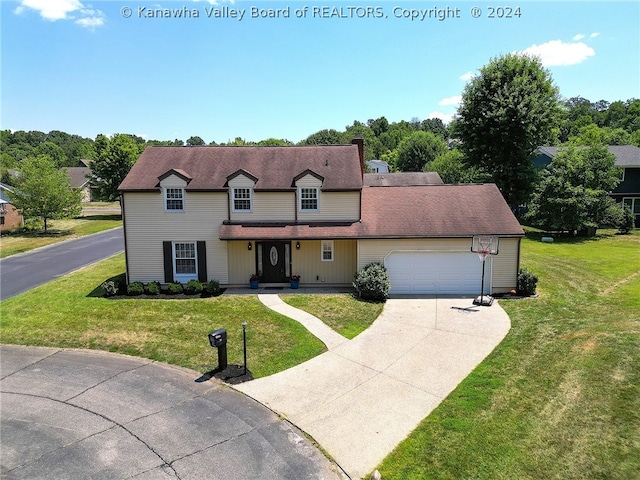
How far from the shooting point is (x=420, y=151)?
2928 inches

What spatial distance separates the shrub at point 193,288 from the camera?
1934 cm

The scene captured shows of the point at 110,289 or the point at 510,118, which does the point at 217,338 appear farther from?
the point at 510,118

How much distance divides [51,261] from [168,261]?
13235 mm

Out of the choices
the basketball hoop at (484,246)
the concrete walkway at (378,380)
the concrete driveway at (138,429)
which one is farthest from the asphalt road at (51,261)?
the basketball hoop at (484,246)

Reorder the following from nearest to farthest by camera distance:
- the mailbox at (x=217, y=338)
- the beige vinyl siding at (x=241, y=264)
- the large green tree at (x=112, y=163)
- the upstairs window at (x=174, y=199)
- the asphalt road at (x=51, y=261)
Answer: the mailbox at (x=217, y=338) < the upstairs window at (x=174, y=199) < the beige vinyl siding at (x=241, y=264) < the asphalt road at (x=51, y=261) < the large green tree at (x=112, y=163)

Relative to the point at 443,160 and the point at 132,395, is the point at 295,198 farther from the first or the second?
the point at 443,160

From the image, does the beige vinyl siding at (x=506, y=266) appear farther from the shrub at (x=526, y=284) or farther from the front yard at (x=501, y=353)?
the front yard at (x=501, y=353)

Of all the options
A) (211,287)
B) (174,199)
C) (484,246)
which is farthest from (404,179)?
(211,287)

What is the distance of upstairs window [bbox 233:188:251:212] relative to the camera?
66.3ft

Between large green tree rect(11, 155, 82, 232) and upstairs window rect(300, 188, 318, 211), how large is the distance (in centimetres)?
3153

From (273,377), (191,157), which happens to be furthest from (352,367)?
(191,157)

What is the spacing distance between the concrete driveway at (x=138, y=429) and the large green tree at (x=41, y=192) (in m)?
32.8

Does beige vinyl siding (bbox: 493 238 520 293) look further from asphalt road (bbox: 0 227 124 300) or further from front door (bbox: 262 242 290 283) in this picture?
asphalt road (bbox: 0 227 124 300)

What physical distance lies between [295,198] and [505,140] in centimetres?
2349
